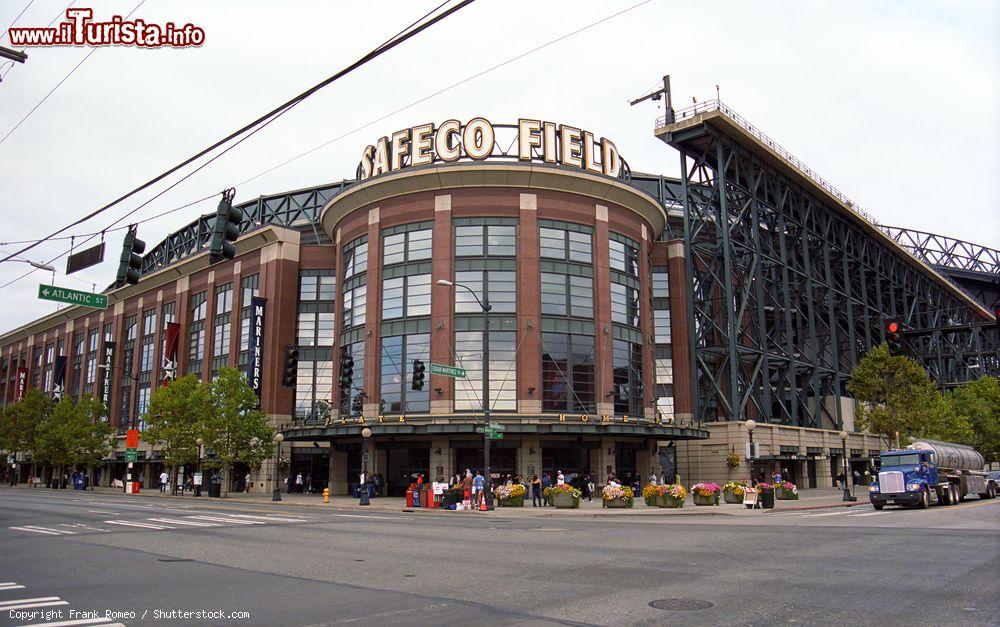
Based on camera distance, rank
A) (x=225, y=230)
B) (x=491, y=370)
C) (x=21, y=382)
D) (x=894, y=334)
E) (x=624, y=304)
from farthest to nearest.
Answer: (x=21, y=382) < (x=624, y=304) < (x=491, y=370) < (x=894, y=334) < (x=225, y=230)

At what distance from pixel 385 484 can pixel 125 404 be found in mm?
44138

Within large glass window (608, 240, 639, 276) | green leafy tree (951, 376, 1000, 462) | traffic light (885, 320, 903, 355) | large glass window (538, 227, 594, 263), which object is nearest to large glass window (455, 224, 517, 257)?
large glass window (538, 227, 594, 263)

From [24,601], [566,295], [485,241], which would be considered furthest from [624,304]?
[24,601]

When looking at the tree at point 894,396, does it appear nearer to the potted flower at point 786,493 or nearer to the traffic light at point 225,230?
the potted flower at point 786,493

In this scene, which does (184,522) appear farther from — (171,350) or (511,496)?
(171,350)

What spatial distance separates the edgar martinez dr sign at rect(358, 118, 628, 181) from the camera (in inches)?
2071

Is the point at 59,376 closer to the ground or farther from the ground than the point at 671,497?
farther from the ground

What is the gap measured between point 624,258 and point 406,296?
16227mm

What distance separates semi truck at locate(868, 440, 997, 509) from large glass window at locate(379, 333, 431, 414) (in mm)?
27208

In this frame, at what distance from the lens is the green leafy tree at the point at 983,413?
252 feet

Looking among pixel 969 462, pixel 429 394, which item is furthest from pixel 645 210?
pixel 969 462

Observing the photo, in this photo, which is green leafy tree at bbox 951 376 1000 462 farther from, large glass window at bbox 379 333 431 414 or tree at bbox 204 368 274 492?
tree at bbox 204 368 274 492

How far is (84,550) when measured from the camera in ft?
57.3

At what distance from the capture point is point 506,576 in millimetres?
13344
